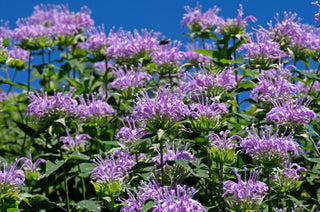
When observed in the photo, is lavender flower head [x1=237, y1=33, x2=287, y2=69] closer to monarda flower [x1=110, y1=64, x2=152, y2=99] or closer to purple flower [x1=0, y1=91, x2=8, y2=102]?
monarda flower [x1=110, y1=64, x2=152, y2=99]

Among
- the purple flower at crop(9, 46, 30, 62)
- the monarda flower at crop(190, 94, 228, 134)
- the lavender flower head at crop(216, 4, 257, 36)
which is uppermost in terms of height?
the purple flower at crop(9, 46, 30, 62)

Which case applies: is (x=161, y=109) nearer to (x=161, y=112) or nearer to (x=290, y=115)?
(x=161, y=112)

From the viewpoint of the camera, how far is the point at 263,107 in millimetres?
2652

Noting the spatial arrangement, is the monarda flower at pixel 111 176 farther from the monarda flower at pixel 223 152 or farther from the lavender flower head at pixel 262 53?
the lavender flower head at pixel 262 53

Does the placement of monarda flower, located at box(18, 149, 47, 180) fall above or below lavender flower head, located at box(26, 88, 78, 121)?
below

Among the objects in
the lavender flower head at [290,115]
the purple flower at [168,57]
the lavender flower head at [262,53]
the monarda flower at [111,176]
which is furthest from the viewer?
the purple flower at [168,57]

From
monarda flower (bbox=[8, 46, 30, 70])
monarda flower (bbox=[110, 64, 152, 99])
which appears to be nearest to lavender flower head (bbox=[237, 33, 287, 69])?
monarda flower (bbox=[110, 64, 152, 99])

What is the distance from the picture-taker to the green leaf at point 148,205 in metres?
1.87

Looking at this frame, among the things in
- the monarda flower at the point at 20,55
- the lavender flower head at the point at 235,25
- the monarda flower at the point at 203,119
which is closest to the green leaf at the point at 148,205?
the monarda flower at the point at 203,119

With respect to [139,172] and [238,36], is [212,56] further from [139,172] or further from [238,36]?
[139,172]

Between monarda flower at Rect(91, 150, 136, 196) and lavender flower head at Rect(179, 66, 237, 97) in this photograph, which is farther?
lavender flower head at Rect(179, 66, 237, 97)

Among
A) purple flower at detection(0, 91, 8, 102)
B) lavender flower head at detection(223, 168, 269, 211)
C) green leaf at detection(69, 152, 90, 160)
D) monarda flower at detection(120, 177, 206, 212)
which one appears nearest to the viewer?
monarda flower at detection(120, 177, 206, 212)

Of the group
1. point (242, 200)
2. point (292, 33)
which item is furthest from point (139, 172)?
point (292, 33)

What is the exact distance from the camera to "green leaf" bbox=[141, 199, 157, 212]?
1867mm
